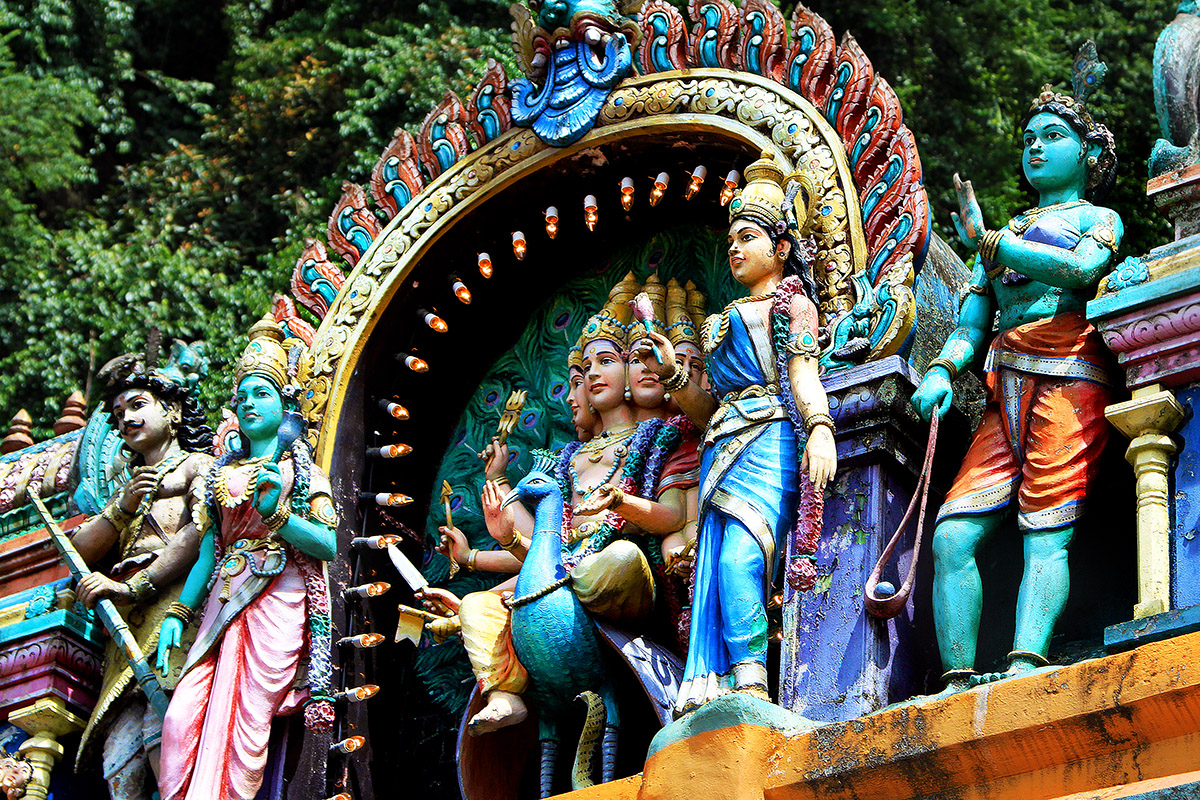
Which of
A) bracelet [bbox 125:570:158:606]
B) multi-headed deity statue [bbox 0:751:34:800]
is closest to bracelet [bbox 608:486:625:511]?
bracelet [bbox 125:570:158:606]

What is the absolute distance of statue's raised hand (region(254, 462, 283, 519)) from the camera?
8.60 meters

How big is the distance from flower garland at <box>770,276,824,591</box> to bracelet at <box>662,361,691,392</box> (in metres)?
0.54

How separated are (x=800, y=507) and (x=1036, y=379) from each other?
3.30ft

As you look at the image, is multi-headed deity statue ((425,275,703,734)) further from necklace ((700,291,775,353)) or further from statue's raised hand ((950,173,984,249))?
statue's raised hand ((950,173,984,249))

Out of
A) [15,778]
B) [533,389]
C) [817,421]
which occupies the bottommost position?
[15,778]

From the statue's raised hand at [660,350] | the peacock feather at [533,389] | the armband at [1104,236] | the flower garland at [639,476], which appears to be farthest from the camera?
the peacock feather at [533,389]

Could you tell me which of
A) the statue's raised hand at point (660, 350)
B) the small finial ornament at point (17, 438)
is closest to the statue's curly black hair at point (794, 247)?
the statue's raised hand at point (660, 350)

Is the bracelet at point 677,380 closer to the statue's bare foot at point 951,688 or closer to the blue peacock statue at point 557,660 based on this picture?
the blue peacock statue at point 557,660

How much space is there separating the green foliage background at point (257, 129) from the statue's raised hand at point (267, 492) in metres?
3.87

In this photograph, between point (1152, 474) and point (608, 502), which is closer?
point (1152, 474)

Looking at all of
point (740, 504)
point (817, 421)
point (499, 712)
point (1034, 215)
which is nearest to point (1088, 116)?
point (1034, 215)

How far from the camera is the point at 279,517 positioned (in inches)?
340

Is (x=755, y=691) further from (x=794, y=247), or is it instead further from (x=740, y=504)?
(x=794, y=247)

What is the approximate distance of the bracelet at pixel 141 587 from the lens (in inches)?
359
